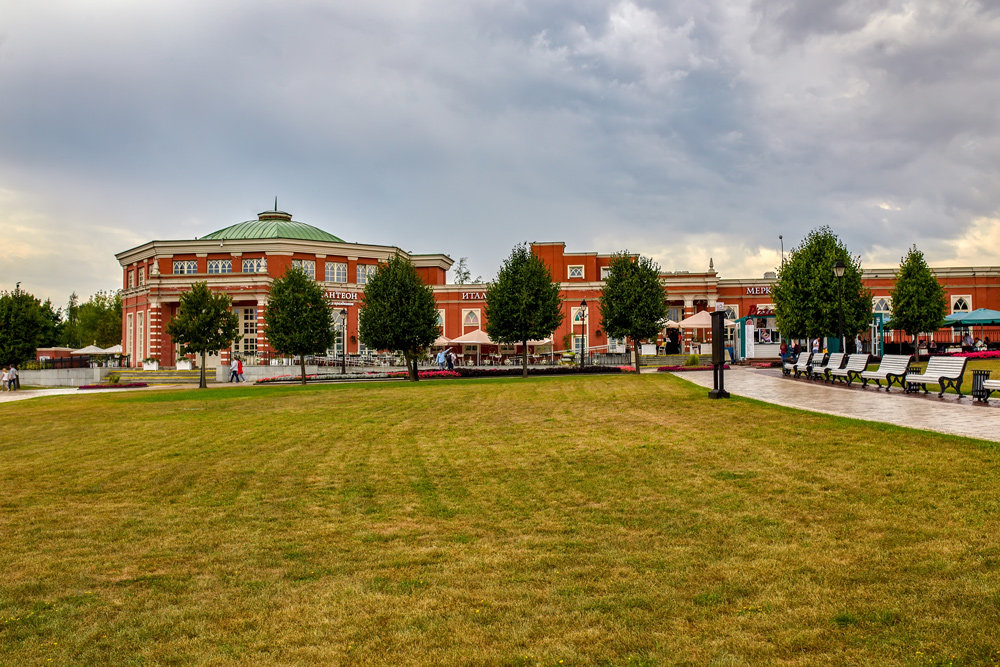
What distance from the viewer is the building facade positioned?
160 ft

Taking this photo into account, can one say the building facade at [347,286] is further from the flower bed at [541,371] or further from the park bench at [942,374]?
the park bench at [942,374]

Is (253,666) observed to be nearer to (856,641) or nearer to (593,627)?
(593,627)

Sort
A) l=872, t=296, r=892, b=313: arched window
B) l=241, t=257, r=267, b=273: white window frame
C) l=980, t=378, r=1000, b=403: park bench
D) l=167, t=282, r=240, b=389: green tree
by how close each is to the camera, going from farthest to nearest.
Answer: l=872, t=296, r=892, b=313: arched window
l=241, t=257, r=267, b=273: white window frame
l=167, t=282, r=240, b=389: green tree
l=980, t=378, r=1000, b=403: park bench

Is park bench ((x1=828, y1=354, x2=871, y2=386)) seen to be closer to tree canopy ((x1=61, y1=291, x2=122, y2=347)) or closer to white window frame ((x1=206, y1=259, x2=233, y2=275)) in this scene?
white window frame ((x1=206, y1=259, x2=233, y2=275))

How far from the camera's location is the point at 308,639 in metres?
4.36

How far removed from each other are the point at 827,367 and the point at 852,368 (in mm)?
1705

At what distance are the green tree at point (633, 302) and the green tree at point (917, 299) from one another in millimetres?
21172

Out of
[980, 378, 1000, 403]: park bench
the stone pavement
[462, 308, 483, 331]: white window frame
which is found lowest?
the stone pavement

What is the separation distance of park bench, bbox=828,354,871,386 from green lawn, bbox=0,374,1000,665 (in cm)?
958

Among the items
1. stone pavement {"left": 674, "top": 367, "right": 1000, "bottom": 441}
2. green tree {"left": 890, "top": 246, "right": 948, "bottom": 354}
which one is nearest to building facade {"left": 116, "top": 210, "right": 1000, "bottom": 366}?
green tree {"left": 890, "top": 246, "right": 948, "bottom": 354}

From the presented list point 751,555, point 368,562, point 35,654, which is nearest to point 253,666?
point 35,654

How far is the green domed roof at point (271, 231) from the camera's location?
183 feet

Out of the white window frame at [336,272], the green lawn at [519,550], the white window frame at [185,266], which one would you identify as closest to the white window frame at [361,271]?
the white window frame at [336,272]

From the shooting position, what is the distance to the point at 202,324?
118 ft
